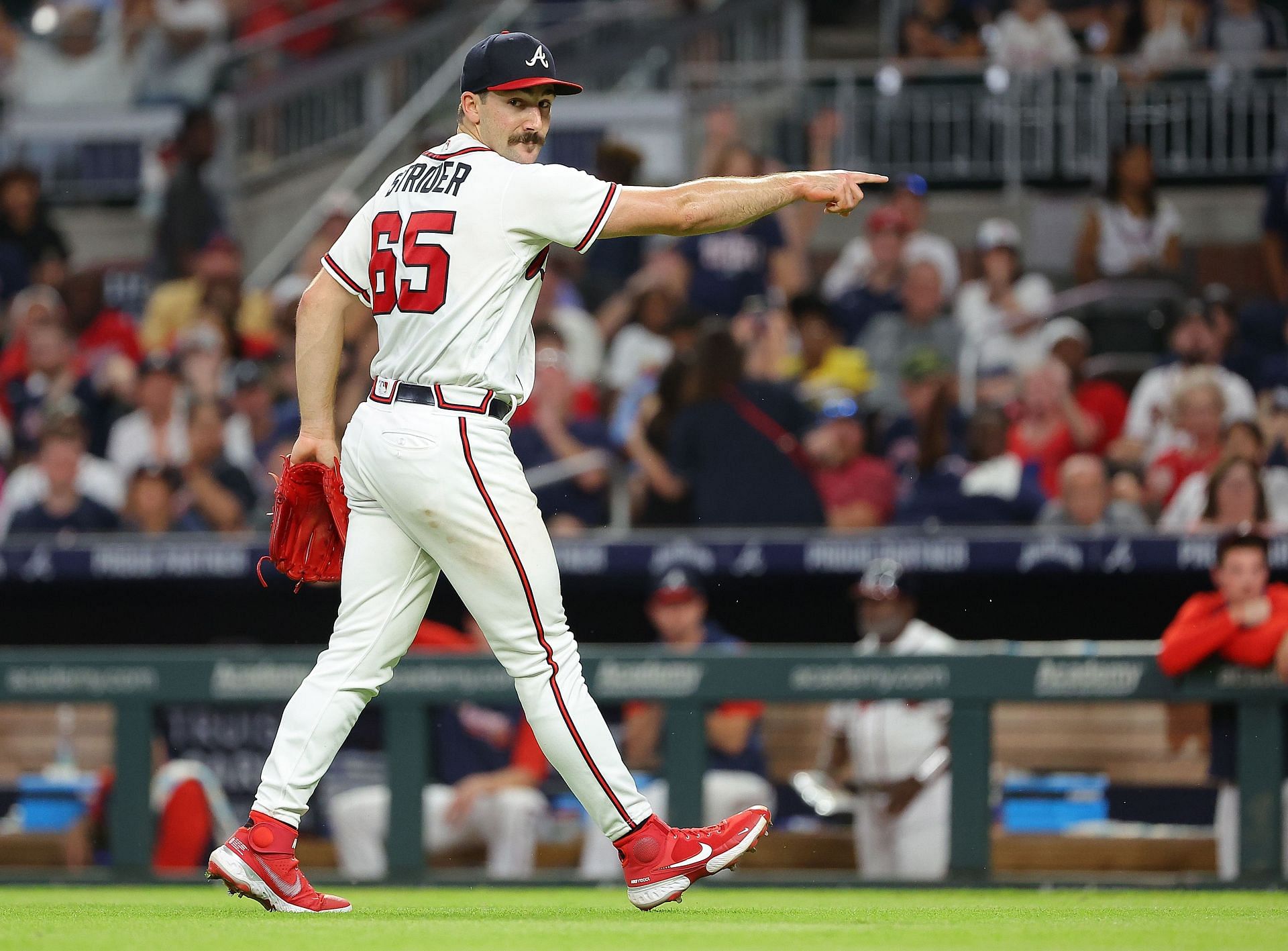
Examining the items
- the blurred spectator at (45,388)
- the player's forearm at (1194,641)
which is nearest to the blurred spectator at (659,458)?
the player's forearm at (1194,641)

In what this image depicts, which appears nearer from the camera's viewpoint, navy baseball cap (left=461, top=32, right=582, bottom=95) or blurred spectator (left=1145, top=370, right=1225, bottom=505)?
navy baseball cap (left=461, top=32, right=582, bottom=95)

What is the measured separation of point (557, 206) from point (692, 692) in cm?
269

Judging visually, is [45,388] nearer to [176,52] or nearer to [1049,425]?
[176,52]

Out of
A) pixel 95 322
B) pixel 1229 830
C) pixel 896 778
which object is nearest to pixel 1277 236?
pixel 1229 830

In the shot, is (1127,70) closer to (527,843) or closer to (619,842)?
(527,843)

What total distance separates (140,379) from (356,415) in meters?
5.87

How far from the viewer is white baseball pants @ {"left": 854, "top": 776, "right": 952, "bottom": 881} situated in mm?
6531

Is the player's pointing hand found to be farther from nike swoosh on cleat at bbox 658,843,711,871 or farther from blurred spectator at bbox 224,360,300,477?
blurred spectator at bbox 224,360,300,477

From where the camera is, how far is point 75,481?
369 inches

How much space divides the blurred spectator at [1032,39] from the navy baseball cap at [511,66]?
785 centimetres

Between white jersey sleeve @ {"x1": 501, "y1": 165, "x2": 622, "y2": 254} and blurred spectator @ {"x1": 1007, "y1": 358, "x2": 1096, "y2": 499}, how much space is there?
15.6ft

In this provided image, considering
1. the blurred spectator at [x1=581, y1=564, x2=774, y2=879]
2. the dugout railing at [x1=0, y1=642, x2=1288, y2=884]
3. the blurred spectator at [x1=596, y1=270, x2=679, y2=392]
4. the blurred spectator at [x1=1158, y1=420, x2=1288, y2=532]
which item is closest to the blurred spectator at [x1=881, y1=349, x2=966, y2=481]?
the blurred spectator at [x1=1158, y1=420, x2=1288, y2=532]

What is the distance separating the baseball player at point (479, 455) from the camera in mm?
4504

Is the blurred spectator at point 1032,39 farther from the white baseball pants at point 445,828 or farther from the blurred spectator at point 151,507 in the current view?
the white baseball pants at point 445,828
